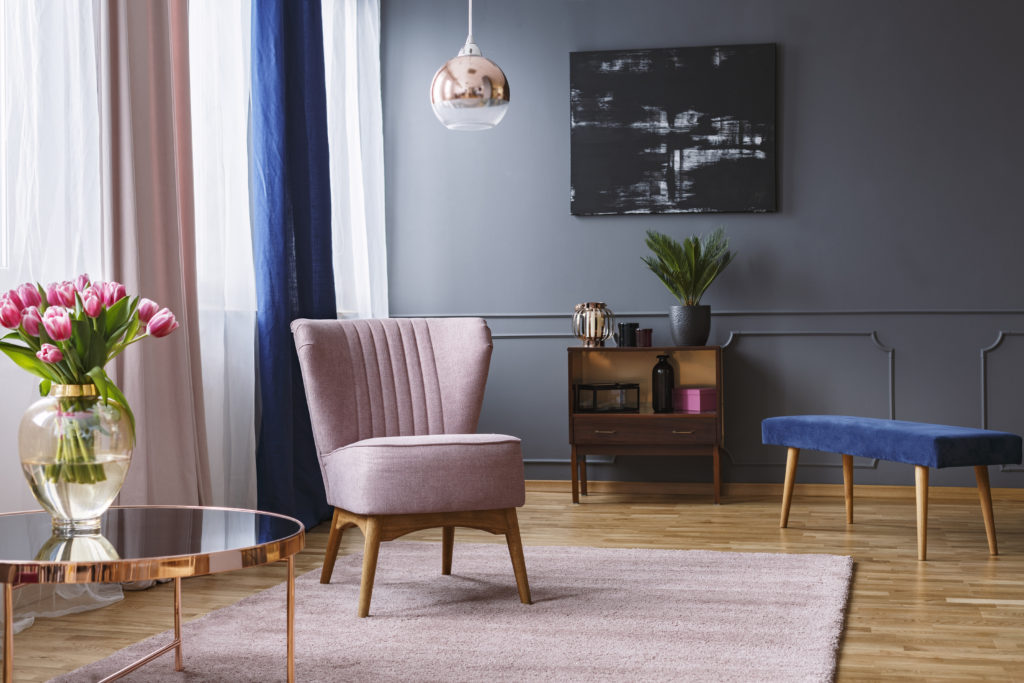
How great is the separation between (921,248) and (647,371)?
1.36m

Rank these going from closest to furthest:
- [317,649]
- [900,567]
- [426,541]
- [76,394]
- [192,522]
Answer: [76,394] → [192,522] → [317,649] → [900,567] → [426,541]

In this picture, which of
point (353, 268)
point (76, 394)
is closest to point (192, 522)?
point (76, 394)

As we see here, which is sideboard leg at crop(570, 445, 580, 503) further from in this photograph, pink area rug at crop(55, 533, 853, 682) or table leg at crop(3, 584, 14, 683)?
table leg at crop(3, 584, 14, 683)

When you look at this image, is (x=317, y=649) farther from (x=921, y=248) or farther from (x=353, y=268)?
(x=921, y=248)

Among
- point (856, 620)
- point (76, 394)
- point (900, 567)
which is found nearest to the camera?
point (76, 394)

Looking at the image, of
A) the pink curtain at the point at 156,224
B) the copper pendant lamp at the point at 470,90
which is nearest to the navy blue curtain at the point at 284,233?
the pink curtain at the point at 156,224

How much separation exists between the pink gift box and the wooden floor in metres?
0.42

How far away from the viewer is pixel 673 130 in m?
4.85

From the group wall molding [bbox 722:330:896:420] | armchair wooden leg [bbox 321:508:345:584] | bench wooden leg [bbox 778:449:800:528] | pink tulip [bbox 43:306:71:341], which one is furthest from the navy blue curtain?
wall molding [bbox 722:330:896:420]

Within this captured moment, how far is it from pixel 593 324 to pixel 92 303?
315 cm

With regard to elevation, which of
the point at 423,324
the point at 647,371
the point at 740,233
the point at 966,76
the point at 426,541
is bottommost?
the point at 426,541

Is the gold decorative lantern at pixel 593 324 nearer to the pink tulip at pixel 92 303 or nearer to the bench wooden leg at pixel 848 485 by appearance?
the bench wooden leg at pixel 848 485

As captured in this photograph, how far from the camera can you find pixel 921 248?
15.3 ft

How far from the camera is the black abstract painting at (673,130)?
4.79 m
